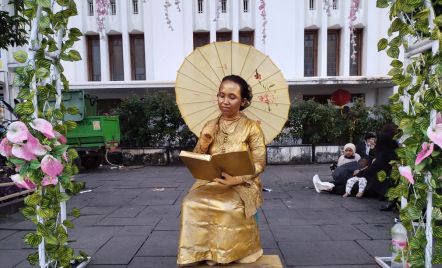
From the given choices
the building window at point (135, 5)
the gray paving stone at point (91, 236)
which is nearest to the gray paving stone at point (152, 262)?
the gray paving stone at point (91, 236)

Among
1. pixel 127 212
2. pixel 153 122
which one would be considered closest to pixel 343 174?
pixel 127 212

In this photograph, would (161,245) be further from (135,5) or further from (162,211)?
(135,5)

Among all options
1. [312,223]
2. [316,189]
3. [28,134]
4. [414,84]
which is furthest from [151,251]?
[316,189]

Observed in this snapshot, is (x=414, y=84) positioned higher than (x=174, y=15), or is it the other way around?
(x=174, y=15)

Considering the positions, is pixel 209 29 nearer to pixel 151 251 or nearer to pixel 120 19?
pixel 120 19

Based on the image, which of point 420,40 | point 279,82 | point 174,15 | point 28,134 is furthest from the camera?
point 174,15

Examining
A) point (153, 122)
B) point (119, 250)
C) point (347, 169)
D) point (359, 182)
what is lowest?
point (119, 250)

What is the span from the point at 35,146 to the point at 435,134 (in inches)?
104

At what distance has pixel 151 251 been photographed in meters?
3.23

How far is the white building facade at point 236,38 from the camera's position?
12.0 meters

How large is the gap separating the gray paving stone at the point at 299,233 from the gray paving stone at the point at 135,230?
1619 mm

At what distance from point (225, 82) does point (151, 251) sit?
2.03m

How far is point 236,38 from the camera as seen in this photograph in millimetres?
12047

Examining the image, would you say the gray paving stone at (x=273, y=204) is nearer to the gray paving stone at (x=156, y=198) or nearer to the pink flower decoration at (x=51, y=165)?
the gray paving stone at (x=156, y=198)
